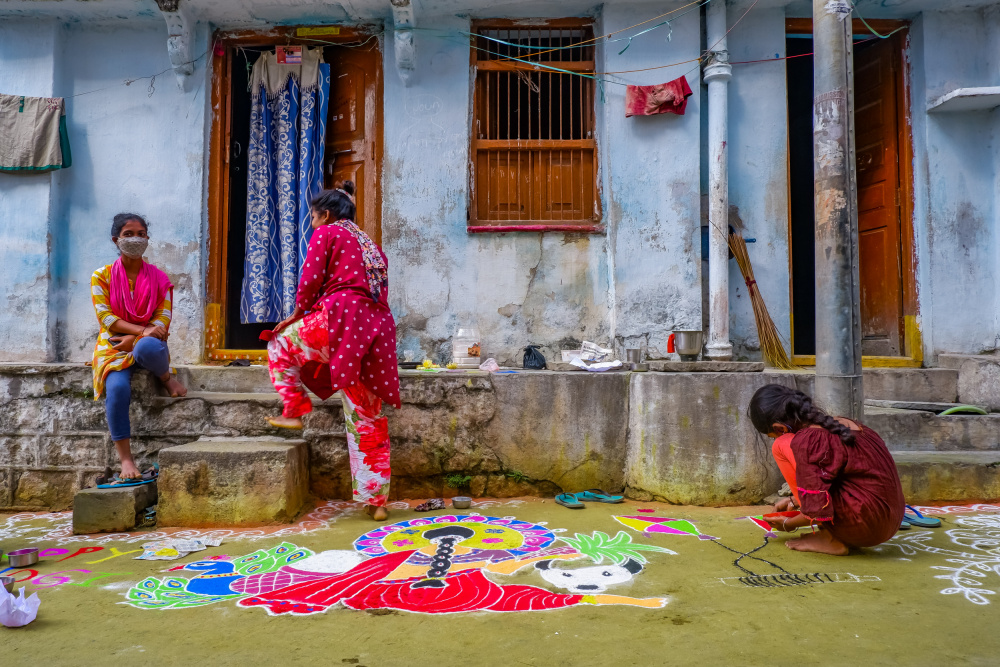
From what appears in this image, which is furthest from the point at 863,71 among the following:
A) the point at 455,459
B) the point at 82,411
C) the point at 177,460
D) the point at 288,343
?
the point at 82,411

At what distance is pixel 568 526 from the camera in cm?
355

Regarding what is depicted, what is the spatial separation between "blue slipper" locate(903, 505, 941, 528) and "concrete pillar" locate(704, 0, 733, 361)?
1.73 metres

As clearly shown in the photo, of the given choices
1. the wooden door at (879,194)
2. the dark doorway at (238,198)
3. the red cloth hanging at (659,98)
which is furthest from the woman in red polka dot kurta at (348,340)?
the wooden door at (879,194)

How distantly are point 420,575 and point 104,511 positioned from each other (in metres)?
1.98

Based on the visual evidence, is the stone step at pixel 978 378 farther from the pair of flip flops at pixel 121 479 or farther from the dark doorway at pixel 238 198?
the dark doorway at pixel 238 198

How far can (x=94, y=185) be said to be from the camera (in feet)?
17.5

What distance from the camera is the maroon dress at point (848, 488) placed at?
2.87 meters

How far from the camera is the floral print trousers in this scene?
12.1ft

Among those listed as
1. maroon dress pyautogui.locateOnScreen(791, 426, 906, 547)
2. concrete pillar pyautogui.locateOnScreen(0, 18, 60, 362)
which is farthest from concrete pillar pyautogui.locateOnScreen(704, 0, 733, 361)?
concrete pillar pyautogui.locateOnScreen(0, 18, 60, 362)

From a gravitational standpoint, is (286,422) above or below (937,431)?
above

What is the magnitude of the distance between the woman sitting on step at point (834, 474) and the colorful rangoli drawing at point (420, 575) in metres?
0.73

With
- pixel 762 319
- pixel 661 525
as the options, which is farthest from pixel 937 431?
pixel 661 525

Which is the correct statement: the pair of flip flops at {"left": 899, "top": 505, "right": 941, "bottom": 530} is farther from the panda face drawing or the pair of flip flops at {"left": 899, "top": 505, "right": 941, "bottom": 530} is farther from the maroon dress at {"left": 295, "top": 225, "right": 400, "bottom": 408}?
the maroon dress at {"left": 295, "top": 225, "right": 400, "bottom": 408}

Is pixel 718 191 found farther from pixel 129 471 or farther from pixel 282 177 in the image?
pixel 129 471
